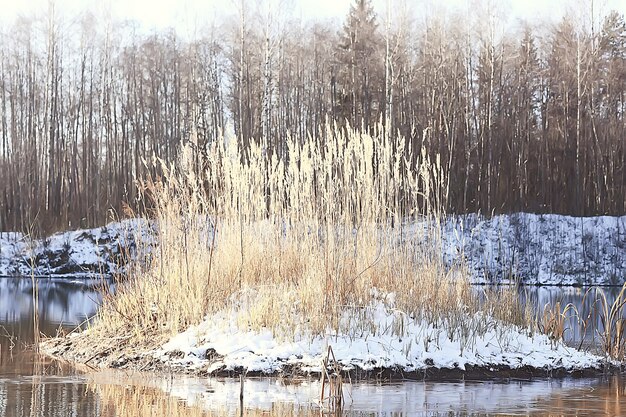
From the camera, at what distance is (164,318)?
28.0 feet

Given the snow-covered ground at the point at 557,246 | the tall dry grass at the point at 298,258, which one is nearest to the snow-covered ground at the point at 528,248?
the snow-covered ground at the point at 557,246

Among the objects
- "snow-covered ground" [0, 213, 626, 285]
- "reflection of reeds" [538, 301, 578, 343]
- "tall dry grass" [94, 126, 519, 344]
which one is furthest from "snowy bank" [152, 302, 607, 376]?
"snow-covered ground" [0, 213, 626, 285]

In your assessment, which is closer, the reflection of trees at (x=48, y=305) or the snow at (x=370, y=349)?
the snow at (x=370, y=349)

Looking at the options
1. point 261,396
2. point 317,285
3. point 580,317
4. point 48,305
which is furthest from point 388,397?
point 48,305

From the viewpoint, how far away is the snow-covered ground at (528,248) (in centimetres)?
2469

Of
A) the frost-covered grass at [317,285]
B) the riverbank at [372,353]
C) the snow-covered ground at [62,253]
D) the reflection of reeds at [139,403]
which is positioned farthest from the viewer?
the snow-covered ground at [62,253]

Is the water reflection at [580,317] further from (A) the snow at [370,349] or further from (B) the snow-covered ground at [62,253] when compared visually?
(B) the snow-covered ground at [62,253]

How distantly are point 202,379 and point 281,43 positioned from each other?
84.2 feet

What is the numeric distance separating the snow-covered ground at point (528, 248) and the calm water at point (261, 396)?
17.1 m

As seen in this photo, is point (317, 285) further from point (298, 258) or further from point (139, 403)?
point (139, 403)

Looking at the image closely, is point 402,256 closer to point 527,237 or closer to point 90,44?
point 527,237

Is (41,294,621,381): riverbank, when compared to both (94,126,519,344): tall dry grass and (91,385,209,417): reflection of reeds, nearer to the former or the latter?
(94,126,519,344): tall dry grass

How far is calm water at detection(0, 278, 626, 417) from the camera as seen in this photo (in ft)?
18.4

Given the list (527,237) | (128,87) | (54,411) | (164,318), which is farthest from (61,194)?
(54,411)
